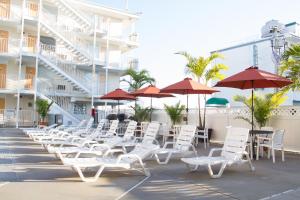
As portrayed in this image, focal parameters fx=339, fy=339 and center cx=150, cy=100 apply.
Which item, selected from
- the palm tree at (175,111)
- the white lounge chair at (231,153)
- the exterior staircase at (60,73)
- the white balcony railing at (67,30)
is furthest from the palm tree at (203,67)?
the white balcony railing at (67,30)

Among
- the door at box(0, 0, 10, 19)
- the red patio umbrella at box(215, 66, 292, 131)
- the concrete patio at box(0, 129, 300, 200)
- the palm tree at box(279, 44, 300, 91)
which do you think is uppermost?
the door at box(0, 0, 10, 19)

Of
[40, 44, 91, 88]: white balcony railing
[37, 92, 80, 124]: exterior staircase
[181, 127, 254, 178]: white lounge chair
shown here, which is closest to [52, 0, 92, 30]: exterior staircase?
[40, 44, 91, 88]: white balcony railing

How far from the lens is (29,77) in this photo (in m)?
26.9

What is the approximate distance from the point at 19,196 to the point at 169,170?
369 centimetres

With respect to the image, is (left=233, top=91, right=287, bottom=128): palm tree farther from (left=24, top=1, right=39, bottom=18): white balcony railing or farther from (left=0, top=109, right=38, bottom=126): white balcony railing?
(left=24, top=1, right=39, bottom=18): white balcony railing

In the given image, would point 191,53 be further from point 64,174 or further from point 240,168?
point 64,174

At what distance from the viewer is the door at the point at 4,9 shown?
83.3ft

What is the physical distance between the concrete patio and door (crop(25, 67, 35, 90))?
742 inches

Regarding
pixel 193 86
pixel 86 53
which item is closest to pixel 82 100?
pixel 86 53

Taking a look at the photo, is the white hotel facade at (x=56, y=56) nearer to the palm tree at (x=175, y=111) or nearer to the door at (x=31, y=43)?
the door at (x=31, y=43)

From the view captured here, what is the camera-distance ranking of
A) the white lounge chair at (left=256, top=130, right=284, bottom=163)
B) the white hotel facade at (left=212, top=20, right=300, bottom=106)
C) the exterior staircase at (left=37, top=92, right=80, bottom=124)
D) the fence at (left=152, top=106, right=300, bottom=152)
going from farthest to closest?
1. the white hotel facade at (left=212, top=20, right=300, bottom=106)
2. the exterior staircase at (left=37, top=92, right=80, bottom=124)
3. the fence at (left=152, top=106, right=300, bottom=152)
4. the white lounge chair at (left=256, top=130, right=284, bottom=163)

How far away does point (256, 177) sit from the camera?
23.4 feet

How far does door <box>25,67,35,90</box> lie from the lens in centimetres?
2650

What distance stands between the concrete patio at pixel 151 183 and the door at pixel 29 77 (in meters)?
18.9
